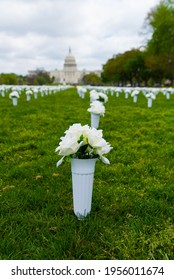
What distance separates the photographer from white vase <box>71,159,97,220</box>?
11.3ft

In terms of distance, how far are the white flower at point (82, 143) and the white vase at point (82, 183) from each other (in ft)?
0.28

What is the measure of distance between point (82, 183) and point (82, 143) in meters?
0.44

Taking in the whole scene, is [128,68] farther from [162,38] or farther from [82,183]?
[82,183]

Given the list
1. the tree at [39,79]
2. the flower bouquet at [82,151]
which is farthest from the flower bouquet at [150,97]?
the tree at [39,79]

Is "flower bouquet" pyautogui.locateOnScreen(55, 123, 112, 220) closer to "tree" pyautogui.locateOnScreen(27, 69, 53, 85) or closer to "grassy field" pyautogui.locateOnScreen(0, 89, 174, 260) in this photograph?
"grassy field" pyautogui.locateOnScreen(0, 89, 174, 260)

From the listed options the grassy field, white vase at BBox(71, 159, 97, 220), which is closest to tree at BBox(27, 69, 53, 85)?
the grassy field

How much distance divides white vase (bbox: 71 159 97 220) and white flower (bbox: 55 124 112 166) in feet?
0.28

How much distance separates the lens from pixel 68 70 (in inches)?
6127

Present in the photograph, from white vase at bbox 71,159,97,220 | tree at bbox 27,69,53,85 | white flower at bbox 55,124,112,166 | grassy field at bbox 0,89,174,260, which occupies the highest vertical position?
tree at bbox 27,69,53,85

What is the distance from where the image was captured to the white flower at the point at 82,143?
11.1 ft

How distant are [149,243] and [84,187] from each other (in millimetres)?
883

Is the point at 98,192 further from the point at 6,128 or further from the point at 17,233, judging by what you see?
the point at 6,128

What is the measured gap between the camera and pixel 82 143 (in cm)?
343

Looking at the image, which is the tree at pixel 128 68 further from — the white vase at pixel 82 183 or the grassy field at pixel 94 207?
the white vase at pixel 82 183
